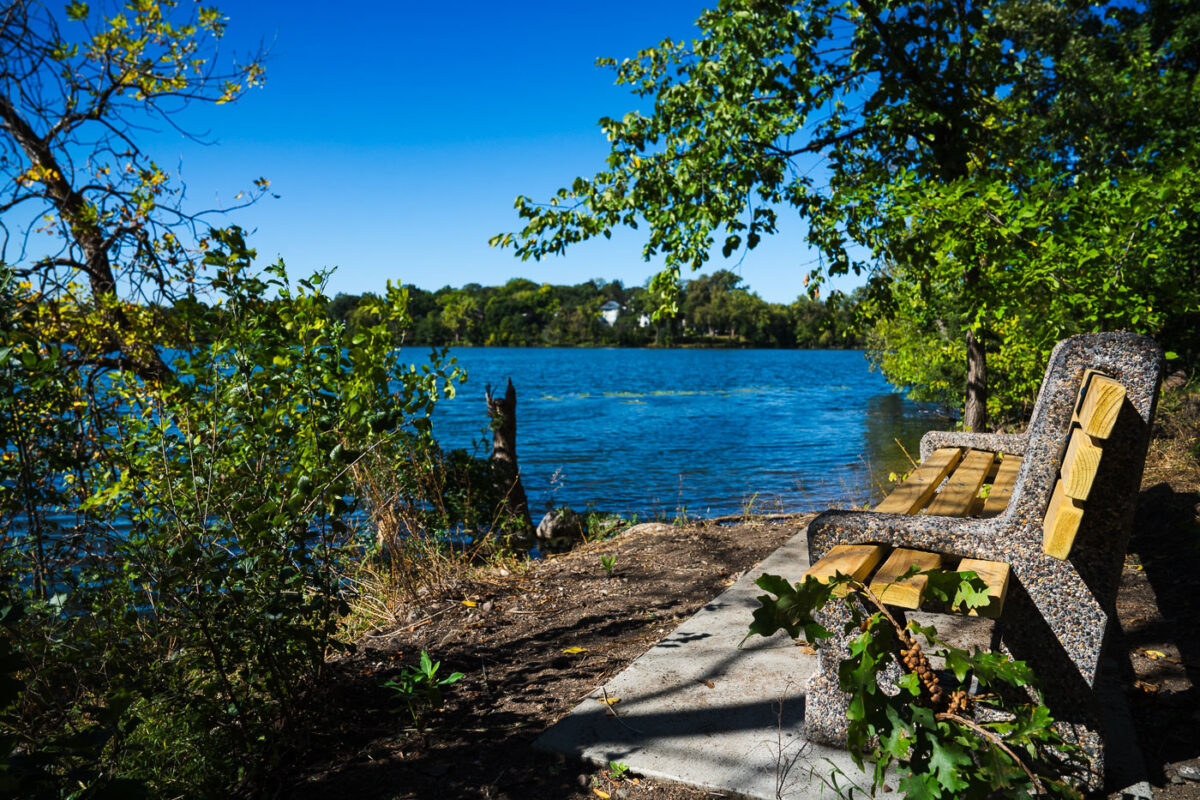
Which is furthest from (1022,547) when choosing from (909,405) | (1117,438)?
(909,405)

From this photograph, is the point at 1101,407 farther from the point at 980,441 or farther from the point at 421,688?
the point at 421,688

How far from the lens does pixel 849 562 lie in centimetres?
213

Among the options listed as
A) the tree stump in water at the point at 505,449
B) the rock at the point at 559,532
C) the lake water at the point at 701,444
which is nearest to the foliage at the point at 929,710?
the lake water at the point at 701,444

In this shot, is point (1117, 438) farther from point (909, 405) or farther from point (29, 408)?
point (909, 405)

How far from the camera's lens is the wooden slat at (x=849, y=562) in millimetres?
2072

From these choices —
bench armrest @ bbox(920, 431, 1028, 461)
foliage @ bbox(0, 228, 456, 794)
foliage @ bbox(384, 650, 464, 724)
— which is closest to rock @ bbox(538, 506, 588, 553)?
bench armrest @ bbox(920, 431, 1028, 461)

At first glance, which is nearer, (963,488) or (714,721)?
(714,721)

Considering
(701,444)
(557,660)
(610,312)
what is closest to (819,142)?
(557,660)

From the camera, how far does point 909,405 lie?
31609mm

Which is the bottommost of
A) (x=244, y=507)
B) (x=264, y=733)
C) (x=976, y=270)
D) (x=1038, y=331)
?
(x=264, y=733)

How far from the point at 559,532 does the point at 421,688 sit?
5.21 meters

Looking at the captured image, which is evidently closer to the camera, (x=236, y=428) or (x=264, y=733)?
(x=264, y=733)

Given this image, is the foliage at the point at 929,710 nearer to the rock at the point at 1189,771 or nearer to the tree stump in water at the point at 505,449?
the rock at the point at 1189,771

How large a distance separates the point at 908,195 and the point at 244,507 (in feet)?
14.0
